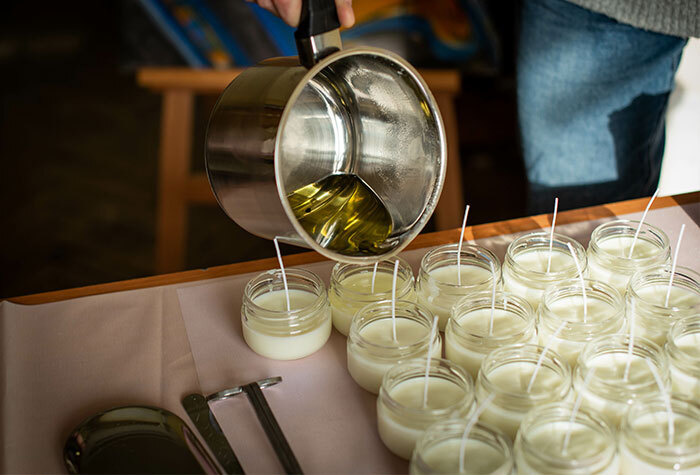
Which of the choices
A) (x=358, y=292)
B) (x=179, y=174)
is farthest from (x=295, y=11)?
(x=179, y=174)

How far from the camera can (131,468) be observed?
0.88 meters

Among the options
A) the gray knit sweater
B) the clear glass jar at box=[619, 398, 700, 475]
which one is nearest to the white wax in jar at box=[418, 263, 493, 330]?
the clear glass jar at box=[619, 398, 700, 475]

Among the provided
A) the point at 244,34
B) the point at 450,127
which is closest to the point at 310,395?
the point at 450,127

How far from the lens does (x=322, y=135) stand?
1059mm

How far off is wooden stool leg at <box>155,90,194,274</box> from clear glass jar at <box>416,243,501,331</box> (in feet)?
3.64

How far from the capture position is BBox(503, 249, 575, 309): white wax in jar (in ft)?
3.84

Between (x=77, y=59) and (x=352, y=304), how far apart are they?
3037 millimetres

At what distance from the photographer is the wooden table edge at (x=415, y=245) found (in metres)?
1.22

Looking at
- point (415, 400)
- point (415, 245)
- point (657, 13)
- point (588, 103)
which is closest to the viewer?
point (415, 400)

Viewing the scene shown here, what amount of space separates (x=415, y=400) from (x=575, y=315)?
0.98 feet

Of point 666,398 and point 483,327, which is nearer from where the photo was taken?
point 666,398

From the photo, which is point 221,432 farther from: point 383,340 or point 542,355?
point 542,355

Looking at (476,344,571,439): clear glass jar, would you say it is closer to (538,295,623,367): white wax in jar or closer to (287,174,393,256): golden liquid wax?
(538,295,623,367): white wax in jar

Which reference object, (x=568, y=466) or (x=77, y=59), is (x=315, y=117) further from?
(x=77, y=59)
